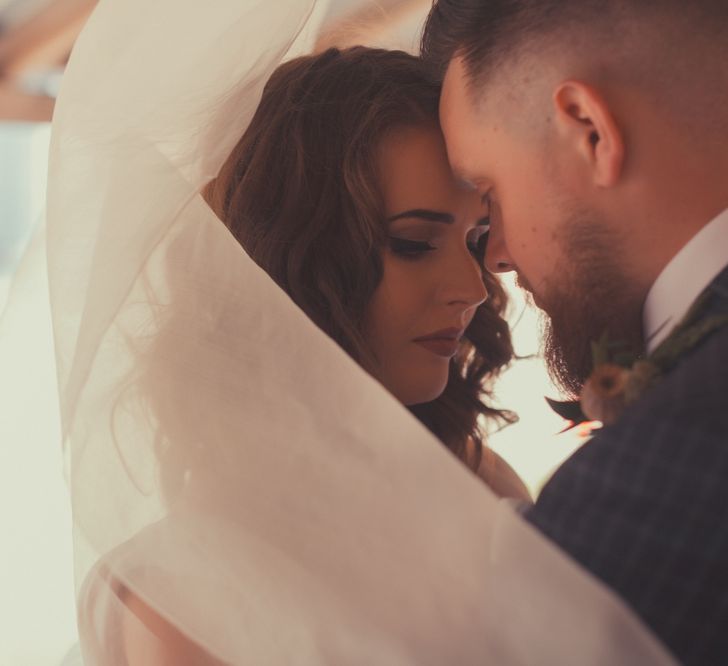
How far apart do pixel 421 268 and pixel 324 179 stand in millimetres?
181

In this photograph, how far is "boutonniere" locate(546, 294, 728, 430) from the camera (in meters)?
0.83

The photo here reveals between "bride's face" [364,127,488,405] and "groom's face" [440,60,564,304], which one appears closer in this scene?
"groom's face" [440,60,564,304]

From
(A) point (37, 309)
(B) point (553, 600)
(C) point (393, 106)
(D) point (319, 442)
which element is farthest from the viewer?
(C) point (393, 106)

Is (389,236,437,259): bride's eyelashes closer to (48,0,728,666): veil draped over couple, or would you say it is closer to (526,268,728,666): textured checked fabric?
(48,0,728,666): veil draped over couple

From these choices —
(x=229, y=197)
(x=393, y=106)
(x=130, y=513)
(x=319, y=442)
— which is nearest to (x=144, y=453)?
(x=130, y=513)

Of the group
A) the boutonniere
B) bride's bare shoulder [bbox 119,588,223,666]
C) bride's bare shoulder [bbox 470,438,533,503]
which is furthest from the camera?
bride's bare shoulder [bbox 470,438,533,503]

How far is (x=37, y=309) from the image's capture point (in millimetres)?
1086

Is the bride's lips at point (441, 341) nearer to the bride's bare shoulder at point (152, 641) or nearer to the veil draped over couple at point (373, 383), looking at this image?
the veil draped over couple at point (373, 383)

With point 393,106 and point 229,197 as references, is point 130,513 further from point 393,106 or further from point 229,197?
point 393,106

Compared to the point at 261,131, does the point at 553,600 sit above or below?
below

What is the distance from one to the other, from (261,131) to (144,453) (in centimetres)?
54

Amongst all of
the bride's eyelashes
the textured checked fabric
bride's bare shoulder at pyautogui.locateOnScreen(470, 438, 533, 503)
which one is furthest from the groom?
bride's bare shoulder at pyautogui.locateOnScreen(470, 438, 533, 503)

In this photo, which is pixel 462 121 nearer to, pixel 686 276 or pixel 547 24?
pixel 547 24

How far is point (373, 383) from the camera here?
32.7 inches
